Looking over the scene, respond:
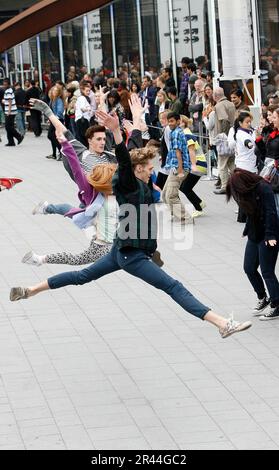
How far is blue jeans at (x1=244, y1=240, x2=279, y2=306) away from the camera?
9.91 metres

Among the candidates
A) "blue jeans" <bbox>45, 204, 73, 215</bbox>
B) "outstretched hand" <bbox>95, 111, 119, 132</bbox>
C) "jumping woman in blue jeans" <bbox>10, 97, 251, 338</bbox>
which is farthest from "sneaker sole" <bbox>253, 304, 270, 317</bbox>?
"outstretched hand" <bbox>95, 111, 119, 132</bbox>

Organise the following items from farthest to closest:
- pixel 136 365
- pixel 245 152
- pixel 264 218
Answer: pixel 245 152 < pixel 264 218 < pixel 136 365

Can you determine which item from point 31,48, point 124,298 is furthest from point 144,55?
point 124,298

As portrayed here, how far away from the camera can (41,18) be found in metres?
36.0

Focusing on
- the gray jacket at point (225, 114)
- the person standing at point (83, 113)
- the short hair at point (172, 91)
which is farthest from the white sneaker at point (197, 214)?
the person standing at point (83, 113)

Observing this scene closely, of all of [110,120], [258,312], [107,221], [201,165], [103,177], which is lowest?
[258,312]

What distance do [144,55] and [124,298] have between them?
1762 centimetres

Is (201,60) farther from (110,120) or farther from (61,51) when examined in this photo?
(110,120)

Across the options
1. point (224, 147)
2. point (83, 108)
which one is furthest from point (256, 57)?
point (224, 147)

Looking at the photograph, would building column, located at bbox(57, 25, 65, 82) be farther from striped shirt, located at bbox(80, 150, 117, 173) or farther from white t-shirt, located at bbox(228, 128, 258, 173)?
striped shirt, located at bbox(80, 150, 117, 173)

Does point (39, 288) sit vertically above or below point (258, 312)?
above

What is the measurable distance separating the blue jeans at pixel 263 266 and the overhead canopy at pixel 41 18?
20.3 m

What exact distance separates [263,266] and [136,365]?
1748mm
